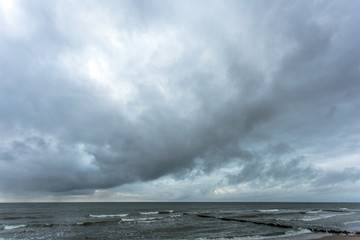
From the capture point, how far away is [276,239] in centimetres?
2703

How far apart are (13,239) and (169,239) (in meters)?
21.3

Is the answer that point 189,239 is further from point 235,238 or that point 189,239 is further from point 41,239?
point 41,239

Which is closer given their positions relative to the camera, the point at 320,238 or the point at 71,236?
the point at 320,238

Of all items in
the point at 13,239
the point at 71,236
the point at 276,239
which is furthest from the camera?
the point at 71,236

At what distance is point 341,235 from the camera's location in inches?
1161

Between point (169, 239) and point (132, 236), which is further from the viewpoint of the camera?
point (132, 236)

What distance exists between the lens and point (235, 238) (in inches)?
1099

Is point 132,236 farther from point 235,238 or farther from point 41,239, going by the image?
point 235,238

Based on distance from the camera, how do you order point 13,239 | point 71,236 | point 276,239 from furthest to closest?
1. point 71,236
2. point 13,239
3. point 276,239

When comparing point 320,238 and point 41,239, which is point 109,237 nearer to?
point 41,239

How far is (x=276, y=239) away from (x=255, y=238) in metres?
2.49

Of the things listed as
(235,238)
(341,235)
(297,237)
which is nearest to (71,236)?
(235,238)

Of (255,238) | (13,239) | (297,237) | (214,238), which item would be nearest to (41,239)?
(13,239)

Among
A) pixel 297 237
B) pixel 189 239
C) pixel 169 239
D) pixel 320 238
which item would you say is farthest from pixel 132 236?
pixel 320 238
